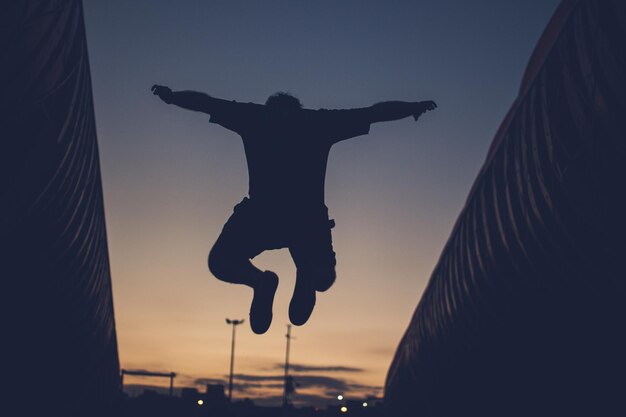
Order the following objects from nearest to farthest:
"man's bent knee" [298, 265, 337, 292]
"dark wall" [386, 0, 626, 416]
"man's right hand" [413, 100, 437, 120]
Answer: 1. "man's right hand" [413, 100, 437, 120]
2. "man's bent knee" [298, 265, 337, 292]
3. "dark wall" [386, 0, 626, 416]

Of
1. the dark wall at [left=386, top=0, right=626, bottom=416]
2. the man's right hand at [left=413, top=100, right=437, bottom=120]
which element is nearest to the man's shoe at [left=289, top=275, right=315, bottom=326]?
the man's right hand at [left=413, top=100, right=437, bottom=120]

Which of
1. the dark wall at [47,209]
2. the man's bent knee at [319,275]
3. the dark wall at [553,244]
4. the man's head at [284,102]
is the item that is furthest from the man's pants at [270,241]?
the dark wall at [553,244]

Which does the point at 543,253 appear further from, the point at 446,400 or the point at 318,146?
the point at 446,400

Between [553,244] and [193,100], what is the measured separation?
11316 millimetres

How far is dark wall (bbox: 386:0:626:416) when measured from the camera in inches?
510

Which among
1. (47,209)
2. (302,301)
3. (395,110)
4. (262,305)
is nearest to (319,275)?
(302,301)

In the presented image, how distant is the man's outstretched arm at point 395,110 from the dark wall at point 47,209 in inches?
241

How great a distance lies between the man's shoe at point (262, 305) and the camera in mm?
7355

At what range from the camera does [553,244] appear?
54.0 ft

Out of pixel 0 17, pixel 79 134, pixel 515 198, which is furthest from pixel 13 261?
pixel 515 198

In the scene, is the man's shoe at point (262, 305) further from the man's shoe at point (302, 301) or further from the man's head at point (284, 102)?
the man's head at point (284, 102)

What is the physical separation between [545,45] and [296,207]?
9.98 metres

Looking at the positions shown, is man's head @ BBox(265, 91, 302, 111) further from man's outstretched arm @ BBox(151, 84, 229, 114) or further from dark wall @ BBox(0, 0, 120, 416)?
dark wall @ BBox(0, 0, 120, 416)

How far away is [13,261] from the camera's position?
57.7 feet
